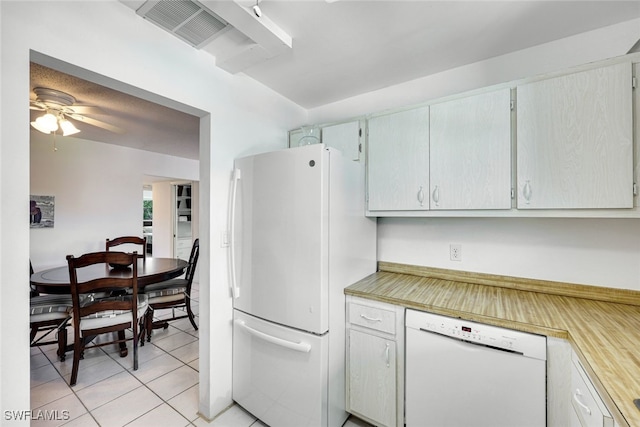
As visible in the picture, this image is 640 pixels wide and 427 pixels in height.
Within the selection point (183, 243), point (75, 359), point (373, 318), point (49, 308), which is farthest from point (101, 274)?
point (183, 243)

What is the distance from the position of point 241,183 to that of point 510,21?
73.2 inches

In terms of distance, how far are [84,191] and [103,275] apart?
1.91 metres

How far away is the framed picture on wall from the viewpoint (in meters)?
3.33

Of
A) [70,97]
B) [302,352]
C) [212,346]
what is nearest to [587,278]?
[302,352]

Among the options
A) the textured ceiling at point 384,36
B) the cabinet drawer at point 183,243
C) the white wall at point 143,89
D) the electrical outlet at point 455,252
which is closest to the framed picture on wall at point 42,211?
the textured ceiling at point 384,36

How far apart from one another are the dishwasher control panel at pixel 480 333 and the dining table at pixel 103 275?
7.93 ft

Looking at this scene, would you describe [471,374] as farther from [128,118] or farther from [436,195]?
[128,118]

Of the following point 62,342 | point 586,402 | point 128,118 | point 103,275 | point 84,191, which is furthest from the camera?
point 84,191

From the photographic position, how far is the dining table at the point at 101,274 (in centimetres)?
222

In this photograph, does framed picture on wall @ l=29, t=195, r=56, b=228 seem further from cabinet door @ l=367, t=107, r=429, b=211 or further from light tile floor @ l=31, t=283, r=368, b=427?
cabinet door @ l=367, t=107, r=429, b=211

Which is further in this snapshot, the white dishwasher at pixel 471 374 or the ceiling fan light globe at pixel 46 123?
the ceiling fan light globe at pixel 46 123

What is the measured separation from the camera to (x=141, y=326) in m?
A: 2.80

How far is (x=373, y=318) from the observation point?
164 centimetres

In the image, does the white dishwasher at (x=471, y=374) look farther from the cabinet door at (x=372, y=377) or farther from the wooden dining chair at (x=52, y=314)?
the wooden dining chair at (x=52, y=314)
